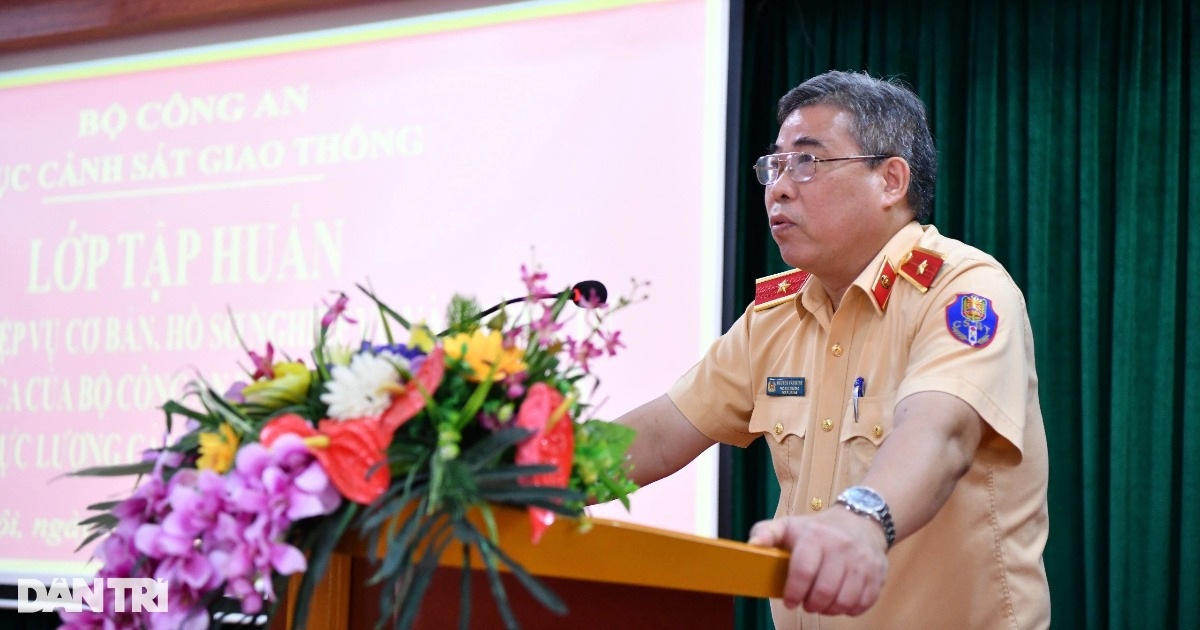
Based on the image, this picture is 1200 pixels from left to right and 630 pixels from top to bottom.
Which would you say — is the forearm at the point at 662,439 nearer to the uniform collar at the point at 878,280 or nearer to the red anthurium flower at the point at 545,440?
the uniform collar at the point at 878,280

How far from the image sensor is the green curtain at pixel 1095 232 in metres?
3.13

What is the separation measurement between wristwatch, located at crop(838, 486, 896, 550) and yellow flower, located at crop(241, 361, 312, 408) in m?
0.58

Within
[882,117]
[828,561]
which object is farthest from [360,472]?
[882,117]

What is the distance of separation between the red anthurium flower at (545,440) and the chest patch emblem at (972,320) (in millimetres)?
724

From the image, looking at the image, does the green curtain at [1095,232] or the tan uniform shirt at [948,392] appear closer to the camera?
the tan uniform shirt at [948,392]

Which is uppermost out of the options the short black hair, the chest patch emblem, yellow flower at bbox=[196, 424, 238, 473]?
the short black hair

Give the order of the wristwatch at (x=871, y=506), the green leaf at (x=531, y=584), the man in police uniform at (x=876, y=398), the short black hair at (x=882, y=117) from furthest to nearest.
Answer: the short black hair at (x=882, y=117), the man in police uniform at (x=876, y=398), the wristwatch at (x=871, y=506), the green leaf at (x=531, y=584)

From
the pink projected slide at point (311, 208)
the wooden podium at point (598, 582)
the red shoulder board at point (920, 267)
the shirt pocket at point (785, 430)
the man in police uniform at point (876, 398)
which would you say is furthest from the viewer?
the pink projected slide at point (311, 208)

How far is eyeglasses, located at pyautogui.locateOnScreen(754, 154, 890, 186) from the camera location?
6.35 feet

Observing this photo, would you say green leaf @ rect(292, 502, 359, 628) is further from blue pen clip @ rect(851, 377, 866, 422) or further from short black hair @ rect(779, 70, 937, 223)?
short black hair @ rect(779, 70, 937, 223)

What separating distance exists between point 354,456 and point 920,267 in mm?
1065

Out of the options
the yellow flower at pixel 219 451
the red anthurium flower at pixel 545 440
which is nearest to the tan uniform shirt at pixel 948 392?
the red anthurium flower at pixel 545 440

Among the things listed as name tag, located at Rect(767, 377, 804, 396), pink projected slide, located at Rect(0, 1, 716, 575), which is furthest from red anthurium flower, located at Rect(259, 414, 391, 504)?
pink projected slide, located at Rect(0, 1, 716, 575)

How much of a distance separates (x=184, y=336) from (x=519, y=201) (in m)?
1.31
